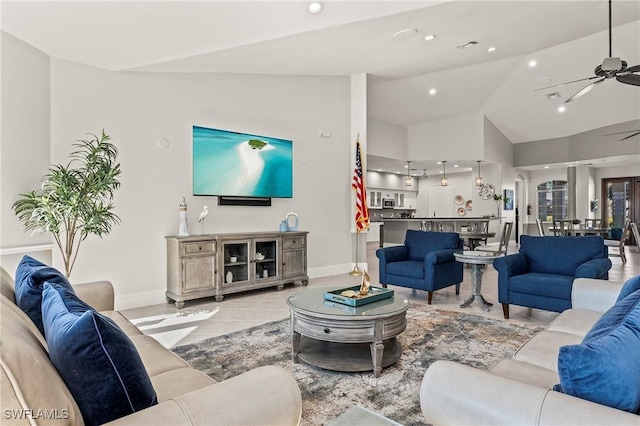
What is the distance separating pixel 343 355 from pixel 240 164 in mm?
3311

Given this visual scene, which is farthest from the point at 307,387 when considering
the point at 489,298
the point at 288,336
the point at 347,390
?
the point at 489,298

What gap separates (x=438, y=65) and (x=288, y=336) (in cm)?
550

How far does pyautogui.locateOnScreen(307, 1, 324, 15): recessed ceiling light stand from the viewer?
3656 mm

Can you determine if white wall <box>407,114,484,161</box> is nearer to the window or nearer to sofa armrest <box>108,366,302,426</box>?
the window

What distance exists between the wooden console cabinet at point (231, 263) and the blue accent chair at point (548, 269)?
9.00ft

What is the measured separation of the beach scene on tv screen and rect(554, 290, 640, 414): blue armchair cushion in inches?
175

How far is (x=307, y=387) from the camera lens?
2.31m

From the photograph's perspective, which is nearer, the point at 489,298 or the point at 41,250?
the point at 41,250

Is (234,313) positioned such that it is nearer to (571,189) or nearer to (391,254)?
(391,254)

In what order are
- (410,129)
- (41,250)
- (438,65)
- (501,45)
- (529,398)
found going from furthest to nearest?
(410,129) < (438,65) < (501,45) < (41,250) < (529,398)

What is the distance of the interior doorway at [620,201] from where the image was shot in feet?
37.3

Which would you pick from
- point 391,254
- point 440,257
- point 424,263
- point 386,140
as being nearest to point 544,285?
point 440,257

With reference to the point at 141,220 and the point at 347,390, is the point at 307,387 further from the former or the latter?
the point at 141,220

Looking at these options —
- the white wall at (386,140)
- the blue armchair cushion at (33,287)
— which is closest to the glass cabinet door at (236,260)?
the blue armchair cushion at (33,287)
